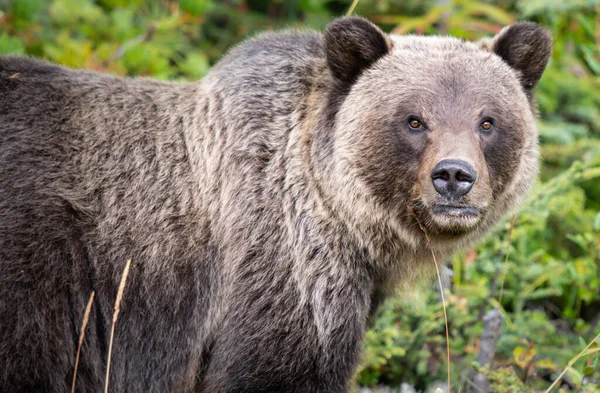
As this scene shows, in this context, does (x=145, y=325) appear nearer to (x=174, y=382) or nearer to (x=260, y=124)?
(x=174, y=382)

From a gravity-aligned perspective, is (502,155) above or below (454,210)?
above

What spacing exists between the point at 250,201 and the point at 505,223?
2.61m

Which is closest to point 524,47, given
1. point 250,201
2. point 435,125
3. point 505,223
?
point 435,125

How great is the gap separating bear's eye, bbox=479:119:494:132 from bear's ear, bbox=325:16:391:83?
31.9 inches

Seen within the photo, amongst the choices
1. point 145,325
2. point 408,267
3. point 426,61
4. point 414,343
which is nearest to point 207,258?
point 145,325

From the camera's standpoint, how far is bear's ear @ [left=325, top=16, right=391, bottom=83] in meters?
5.00

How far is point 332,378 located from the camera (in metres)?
4.89

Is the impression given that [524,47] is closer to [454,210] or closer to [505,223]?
[454,210]

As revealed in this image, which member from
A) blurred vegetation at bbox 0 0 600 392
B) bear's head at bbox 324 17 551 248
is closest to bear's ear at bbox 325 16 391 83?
bear's head at bbox 324 17 551 248

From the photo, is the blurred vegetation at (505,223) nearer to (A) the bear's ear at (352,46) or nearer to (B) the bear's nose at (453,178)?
(B) the bear's nose at (453,178)

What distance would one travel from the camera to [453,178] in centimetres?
449

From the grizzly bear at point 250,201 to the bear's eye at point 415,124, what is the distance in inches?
1.6

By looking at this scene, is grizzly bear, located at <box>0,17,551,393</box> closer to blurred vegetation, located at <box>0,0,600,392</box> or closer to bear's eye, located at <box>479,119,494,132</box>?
bear's eye, located at <box>479,119,494,132</box>

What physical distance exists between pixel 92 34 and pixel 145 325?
14.0 feet
